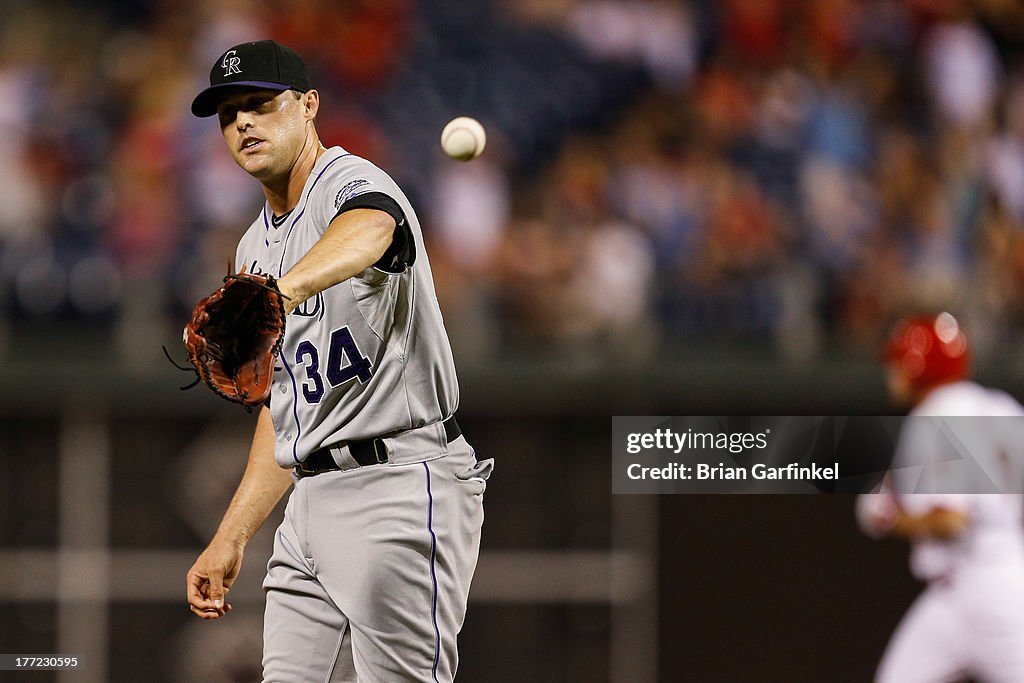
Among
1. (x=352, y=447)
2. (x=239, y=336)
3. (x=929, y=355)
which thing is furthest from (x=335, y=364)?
(x=929, y=355)

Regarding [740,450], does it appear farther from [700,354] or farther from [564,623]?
[564,623]

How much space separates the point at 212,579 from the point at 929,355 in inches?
135

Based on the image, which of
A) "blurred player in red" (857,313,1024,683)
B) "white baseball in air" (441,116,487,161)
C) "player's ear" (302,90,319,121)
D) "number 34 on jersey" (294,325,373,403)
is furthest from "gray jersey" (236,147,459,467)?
"blurred player in red" (857,313,1024,683)

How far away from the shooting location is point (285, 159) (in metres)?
3.41

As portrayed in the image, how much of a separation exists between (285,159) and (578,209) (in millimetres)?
5002

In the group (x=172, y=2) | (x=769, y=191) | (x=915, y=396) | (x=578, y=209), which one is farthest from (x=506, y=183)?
(x=915, y=396)

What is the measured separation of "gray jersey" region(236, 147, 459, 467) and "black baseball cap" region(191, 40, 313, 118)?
0.21 metres

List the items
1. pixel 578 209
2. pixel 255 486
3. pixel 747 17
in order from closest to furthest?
pixel 255 486 < pixel 578 209 < pixel 747 17

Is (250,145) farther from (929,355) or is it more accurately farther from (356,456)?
(929,355)

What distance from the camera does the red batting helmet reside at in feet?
19.3

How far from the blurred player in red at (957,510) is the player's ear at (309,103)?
125 inches
